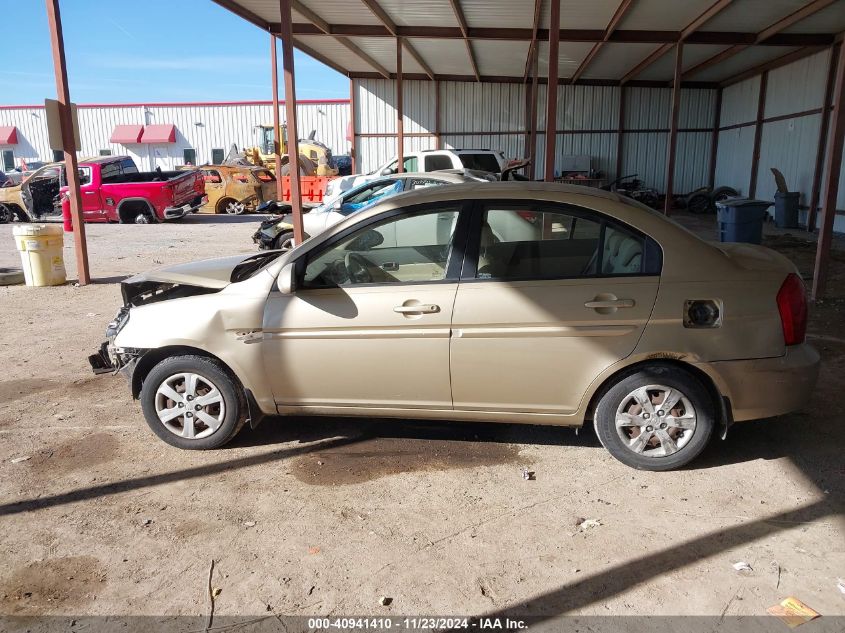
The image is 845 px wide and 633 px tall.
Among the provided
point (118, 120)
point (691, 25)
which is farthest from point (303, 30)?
point (118, 120)

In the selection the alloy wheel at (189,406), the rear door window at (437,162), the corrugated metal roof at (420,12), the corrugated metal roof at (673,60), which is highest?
the corrugated metal roof at (673,60)

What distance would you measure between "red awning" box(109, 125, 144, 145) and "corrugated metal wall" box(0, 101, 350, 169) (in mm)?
630

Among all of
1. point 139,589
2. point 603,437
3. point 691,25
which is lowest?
point 139,589

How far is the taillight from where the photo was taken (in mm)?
3654

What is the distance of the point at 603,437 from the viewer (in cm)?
384

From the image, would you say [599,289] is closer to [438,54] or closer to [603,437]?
[603,437]

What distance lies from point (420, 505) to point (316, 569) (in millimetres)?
745

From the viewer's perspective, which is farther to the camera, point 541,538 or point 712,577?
point 541,538

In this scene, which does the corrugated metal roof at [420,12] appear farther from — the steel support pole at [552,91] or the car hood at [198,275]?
the car hood at [198,275]

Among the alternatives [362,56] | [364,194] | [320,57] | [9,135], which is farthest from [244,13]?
[9,135]

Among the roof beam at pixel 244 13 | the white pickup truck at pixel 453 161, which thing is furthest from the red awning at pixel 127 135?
the roof beam at pixel 244 13

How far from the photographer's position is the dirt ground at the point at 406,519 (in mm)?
2828

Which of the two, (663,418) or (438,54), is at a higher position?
(438,54)

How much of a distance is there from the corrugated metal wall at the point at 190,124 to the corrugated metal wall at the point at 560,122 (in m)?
11.0
